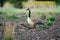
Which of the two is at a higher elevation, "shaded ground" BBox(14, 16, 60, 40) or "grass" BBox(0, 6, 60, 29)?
"shaded ground" BBox(14, 16, 60, 40)

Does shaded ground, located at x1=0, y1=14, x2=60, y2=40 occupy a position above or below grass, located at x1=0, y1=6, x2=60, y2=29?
above

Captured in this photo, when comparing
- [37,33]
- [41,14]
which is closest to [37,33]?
[37,33]

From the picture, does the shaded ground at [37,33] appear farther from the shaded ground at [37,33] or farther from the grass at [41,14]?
the grass at [41,14]

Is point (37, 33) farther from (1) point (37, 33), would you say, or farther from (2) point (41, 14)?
(2) point (41, 14)

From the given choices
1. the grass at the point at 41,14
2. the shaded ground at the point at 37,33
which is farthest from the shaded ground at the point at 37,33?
the grass at the point at 41,14

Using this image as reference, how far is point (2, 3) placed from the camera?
2045 centimetres

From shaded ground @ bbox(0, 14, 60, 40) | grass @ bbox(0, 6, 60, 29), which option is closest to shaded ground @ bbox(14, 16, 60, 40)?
shaded ground @ bbox(0, 14, 60, 40)

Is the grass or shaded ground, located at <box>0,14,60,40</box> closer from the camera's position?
shaded ground, located at <box>0,14,60,40</box>

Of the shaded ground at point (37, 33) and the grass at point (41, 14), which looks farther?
the grass at point (41, 14)

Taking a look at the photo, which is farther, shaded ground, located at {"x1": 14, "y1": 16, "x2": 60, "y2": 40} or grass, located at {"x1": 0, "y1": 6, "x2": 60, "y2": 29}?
grass, located at {"x1": 0, "y1": 6, "x2": 60, "y2": 29}

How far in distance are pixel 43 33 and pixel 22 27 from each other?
4.14ft

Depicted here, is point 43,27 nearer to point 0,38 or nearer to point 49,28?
point 49,28

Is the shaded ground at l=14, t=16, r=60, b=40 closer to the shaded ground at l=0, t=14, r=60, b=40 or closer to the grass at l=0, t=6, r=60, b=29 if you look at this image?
the shaded ground at l=0, t=14, r=60, b=40

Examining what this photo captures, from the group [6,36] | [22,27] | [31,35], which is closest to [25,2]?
[22,27]
